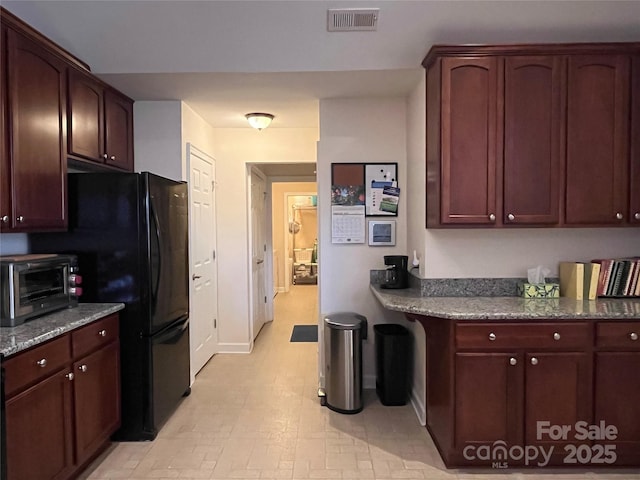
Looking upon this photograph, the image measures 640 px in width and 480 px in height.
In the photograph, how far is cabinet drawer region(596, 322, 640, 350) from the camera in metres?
2.23

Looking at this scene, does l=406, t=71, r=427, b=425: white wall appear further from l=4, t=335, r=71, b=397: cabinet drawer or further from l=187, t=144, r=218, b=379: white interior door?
l=4, t=335, r=71, b=397: cabinet drawer

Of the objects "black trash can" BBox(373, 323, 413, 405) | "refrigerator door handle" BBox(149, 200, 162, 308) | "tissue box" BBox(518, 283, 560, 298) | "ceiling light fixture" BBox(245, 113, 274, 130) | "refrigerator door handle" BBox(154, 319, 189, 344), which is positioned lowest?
"black trash can" BBox(373, 323, 413, 405)

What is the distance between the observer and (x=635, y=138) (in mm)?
2512

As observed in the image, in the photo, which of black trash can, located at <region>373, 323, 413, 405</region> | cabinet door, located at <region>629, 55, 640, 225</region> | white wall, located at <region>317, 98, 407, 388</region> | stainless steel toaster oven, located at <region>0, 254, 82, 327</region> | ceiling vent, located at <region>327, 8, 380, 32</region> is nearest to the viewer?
stainless steel toaster oven, located at <region>0, 254, 82, 327</region>

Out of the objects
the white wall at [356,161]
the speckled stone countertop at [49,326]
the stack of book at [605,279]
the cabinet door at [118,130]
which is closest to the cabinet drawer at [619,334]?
the stack of book at [605,279]

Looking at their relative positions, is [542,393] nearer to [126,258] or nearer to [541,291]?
[541,291]

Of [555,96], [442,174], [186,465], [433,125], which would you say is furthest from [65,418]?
[555,96]

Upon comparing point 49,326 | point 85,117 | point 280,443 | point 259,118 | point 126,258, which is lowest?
point 280,443

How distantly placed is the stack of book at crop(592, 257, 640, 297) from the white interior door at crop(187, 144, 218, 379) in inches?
121

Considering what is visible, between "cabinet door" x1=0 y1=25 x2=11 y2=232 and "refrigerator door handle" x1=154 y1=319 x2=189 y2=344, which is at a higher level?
"cabinet door" x1=0 y1=25 x2=11 y2=232

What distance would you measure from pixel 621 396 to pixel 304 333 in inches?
141

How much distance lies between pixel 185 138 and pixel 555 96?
2738 mm

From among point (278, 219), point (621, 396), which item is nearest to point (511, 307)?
point (621, 396)

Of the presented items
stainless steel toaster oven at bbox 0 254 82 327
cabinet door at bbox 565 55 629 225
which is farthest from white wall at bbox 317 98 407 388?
stainless steel toaster oven at bbox 0 254 82 327
